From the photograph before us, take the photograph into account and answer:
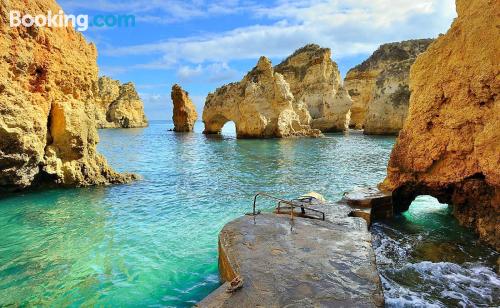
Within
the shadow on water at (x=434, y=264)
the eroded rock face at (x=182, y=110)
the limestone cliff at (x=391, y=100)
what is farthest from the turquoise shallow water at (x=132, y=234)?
the eroded rock face at (x=182, y=110)

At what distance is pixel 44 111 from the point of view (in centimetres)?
1454

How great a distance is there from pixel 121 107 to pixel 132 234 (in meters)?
103

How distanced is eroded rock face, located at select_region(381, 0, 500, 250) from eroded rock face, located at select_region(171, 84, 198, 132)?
6955 cm

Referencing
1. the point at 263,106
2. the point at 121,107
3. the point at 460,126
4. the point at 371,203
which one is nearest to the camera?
the point at 460,126

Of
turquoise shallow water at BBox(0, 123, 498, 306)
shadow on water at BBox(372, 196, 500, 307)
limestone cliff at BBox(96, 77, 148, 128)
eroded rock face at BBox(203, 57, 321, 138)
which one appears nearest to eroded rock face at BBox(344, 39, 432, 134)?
eroded rock face at BBox(203, 57, 321, 138)

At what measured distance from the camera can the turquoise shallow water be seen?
22.5 feet

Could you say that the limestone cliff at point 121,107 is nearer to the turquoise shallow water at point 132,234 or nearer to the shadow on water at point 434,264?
the turquoise shallow water at point 132,234

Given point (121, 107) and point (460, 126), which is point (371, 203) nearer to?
point (460, 126)

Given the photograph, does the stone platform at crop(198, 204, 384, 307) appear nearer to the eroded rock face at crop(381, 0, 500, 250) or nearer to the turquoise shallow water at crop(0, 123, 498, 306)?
the turquoise shallow water at crop(0, 123, 498, 306)

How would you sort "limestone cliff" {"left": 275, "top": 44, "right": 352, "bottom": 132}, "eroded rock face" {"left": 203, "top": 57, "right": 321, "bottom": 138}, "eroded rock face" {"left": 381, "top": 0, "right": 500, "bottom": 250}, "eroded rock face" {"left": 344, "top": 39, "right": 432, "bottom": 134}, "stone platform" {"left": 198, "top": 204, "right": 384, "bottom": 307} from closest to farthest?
"stone platform" {"left": 198, "top": 204, "right": 384, "bottom": 307}
"eroded rock face" {"left": 381, "top": 0, "right": 500, "bottom": 250}
"eroded rock face" {"left": 344, "top": 39, "right": 432, "bottom": 134}
"eroded rock face" {"left": 203, "top": 57, "right": 321, "bottom": 138}
"limestone cliff" {"left": 275, "top": 44, "right": 352, "bottom": 132}

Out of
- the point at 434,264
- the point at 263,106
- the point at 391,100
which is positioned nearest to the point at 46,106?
the point at 434,264

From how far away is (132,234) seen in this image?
10.2 meters

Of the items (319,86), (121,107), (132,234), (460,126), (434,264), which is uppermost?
(319,86)

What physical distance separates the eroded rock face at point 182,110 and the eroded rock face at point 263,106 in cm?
2726
